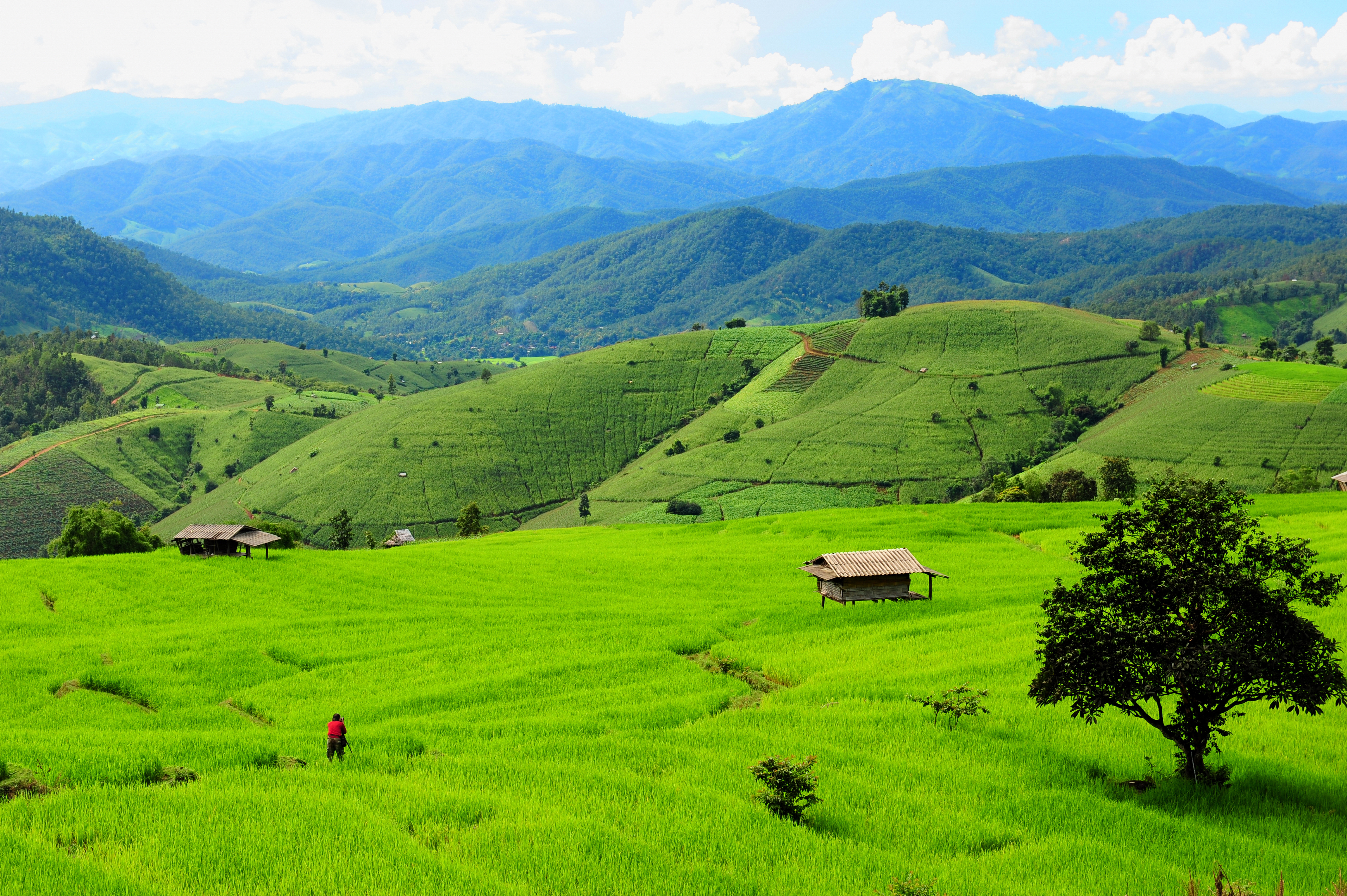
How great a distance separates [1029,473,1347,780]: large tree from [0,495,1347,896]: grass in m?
2.63

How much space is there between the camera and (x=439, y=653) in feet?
141

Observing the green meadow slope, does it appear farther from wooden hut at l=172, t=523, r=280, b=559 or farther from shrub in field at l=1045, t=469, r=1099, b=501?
wooden hut at l=172, t=523, r=280, b=559

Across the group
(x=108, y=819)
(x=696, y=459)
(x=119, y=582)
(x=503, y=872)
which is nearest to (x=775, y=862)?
(x=503, y=872)

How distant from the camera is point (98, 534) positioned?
8406cm

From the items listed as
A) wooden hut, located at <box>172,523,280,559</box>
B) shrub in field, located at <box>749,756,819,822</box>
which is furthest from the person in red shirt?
wooden hut, located at <box>172,523,280,559</box>

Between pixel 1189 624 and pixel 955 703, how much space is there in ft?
31.6

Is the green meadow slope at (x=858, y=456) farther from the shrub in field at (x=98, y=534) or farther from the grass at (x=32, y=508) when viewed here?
the grass at (x=32, y=508)

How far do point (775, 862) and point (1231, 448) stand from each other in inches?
6085

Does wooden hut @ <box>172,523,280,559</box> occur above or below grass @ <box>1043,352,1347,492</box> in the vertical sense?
below

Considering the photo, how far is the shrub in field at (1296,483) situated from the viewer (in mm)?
116688

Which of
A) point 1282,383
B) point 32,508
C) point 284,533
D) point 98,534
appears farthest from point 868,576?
point 32,508

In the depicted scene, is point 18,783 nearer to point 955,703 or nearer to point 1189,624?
point 955,703

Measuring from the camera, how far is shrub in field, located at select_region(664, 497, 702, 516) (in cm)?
15400

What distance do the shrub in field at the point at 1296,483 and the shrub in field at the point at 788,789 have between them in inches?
4682
